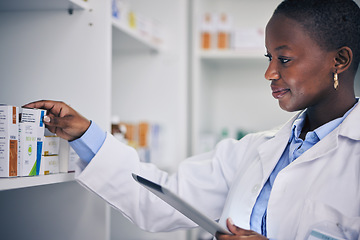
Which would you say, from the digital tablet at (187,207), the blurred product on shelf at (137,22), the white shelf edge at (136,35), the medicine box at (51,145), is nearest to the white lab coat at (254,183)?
the medicine box at (51,145)

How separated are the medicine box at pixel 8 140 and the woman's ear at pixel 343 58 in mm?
854

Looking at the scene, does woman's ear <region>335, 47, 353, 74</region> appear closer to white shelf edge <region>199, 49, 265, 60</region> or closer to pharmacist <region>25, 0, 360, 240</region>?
pharmacist <region>25, 0, 360, 240</region>

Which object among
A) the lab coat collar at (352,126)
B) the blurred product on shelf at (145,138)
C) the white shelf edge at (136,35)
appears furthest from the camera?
the blurred product on shelf at (145,138)

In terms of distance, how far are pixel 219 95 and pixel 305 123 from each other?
1708mm

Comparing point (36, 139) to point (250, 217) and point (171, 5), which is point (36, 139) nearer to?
point (250, 217)

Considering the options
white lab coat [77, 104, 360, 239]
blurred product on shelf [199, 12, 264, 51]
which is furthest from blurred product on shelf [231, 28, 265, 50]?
white lab coat [77, 104, 360, 239]

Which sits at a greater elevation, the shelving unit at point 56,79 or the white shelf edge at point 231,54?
the white shelf edge at point 231,54

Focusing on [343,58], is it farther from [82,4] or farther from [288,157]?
[82,4]

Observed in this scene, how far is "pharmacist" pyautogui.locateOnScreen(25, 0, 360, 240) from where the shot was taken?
1092 millimetres

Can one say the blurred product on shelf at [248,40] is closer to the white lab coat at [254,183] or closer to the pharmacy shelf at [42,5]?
the white lab coat at [254,183]

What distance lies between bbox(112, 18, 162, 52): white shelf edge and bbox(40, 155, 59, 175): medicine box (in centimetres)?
65

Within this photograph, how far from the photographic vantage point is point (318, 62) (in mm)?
1165

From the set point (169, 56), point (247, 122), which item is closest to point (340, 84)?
point (169, 56)

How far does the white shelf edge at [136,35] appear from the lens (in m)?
1.68
